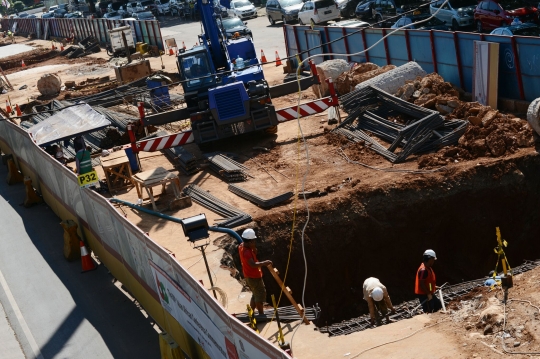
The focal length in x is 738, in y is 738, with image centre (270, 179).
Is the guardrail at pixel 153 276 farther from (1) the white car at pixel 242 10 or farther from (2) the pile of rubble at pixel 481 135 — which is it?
(1) the white car at pixel 242 10

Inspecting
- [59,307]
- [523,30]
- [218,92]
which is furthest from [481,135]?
[523,30]

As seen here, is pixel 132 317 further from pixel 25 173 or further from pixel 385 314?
pixel 25 173

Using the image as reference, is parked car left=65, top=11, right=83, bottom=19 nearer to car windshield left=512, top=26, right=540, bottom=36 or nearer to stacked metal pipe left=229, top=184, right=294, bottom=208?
car windshield left=512, top=26, right=540, bottom=36

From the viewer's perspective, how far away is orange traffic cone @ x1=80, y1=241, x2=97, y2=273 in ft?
56.1

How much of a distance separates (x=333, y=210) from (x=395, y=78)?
725 centimetres

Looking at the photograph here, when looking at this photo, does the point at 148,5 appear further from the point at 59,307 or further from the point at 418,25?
the point at 59,307

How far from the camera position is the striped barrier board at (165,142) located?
20844mm

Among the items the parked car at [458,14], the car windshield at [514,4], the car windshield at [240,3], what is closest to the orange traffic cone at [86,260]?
the parked car at [458,14]

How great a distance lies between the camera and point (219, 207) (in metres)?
17.2

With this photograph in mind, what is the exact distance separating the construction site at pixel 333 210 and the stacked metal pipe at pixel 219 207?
0.06m

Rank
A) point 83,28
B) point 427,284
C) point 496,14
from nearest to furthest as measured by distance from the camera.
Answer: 1. point 427,284
2. point 496,14
3. point 83,28

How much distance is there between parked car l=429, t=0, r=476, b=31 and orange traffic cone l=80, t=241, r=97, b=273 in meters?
21.3

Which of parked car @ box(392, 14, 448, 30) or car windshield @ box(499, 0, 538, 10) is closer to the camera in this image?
parked car @ box(392, 14, 448, 30)

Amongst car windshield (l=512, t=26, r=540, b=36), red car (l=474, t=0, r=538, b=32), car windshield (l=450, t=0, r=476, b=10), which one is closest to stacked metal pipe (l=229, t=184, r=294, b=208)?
car windshield (l=512, t=26, r=540, b=36)
